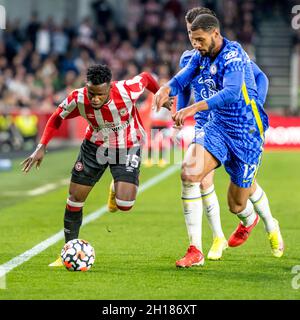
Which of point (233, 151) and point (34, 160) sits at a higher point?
point (233, 151)

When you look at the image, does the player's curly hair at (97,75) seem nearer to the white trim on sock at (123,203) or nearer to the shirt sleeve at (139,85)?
the shirt sleeve at (139,85)

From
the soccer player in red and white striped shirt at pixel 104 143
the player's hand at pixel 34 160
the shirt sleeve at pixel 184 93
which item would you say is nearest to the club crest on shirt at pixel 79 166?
the soccer player in red and white striped shirt at pixel 104 143

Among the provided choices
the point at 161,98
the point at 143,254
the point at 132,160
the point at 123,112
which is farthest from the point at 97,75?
the point at 143,254

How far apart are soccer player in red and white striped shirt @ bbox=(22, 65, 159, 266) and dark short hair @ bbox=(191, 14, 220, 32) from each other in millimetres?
962

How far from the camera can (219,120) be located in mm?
8852

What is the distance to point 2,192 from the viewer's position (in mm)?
16344

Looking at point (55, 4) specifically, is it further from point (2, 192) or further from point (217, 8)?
point (2, 192)

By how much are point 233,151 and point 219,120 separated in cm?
30

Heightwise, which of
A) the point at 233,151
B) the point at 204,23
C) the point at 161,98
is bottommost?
the point at 233,151

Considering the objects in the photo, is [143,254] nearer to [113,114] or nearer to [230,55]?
[113,114]

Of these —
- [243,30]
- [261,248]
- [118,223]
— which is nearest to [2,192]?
[118,223]

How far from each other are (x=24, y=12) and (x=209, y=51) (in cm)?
2691

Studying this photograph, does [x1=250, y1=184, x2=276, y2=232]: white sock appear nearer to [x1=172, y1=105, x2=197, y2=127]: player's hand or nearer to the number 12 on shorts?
the number 12 on shorts
